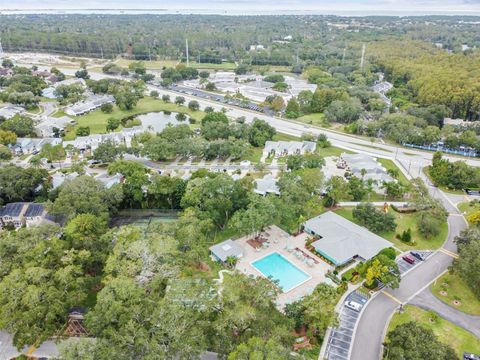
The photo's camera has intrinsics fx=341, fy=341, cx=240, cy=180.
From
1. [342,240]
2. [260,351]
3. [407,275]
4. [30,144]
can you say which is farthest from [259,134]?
[260,351]

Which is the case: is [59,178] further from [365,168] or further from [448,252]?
[448,252]

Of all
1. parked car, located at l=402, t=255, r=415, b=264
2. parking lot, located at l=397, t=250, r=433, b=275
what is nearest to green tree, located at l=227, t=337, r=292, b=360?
parking lot, located at l=397, t=250, r=433, b=275

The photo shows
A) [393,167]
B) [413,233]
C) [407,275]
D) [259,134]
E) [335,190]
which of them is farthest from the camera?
[259,134]

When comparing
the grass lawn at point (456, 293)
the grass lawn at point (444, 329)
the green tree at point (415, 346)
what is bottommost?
the grass lawn at point (456, 293)

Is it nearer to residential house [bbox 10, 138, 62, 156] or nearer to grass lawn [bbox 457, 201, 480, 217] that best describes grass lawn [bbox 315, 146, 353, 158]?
grass lawn [bbox 457, 201, 480, 217]

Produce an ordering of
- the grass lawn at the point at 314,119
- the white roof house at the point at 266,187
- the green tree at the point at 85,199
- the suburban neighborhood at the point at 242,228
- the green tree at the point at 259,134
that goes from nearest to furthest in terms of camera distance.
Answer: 1. the suburban neighborhood at the point at 242,228
2. the green tree at the point at 85,199
3. the white roof house at the point at 266,187
4. the green tree at the point at 259,134
5. the grass lawn at the point at 314,119

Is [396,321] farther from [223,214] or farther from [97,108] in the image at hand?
[97,108]

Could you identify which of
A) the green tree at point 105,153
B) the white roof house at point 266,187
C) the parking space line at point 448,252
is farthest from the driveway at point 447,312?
the green tree at point 105,153

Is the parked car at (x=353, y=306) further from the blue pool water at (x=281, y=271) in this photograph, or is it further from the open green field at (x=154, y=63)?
Result: the open green field at (x=154, y=63)
